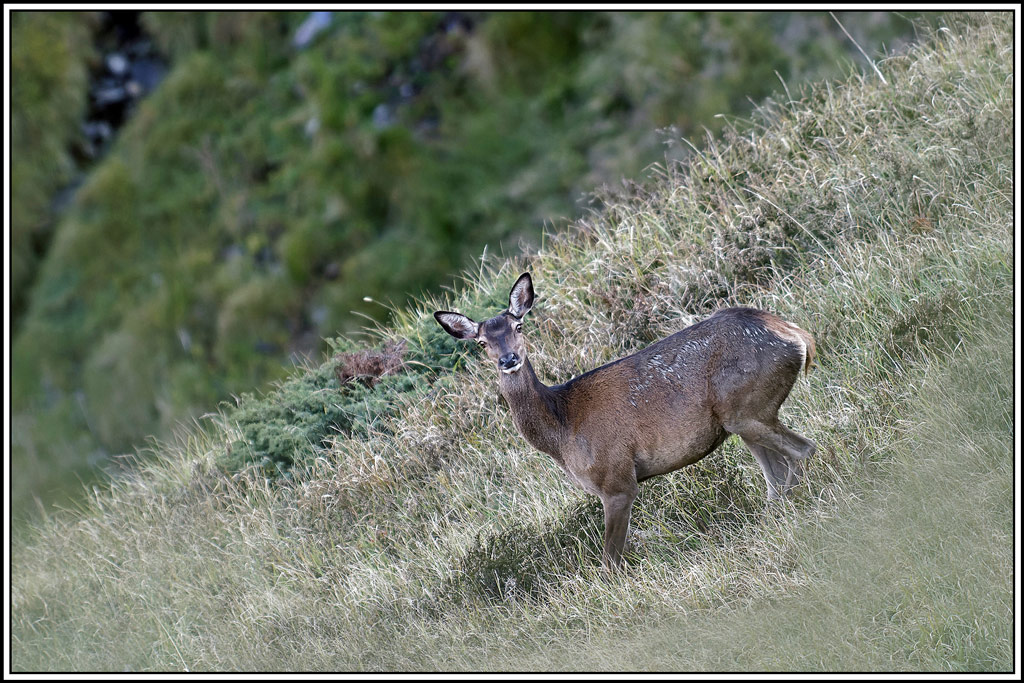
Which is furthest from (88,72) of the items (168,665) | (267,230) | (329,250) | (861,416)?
(861,416)

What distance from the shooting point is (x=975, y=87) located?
8758mm

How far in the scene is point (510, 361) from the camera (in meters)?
5.56

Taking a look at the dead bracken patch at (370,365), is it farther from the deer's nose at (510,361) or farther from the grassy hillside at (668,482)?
the deer's nose at (510,361)

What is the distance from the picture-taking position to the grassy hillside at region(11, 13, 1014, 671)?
17.1 ft

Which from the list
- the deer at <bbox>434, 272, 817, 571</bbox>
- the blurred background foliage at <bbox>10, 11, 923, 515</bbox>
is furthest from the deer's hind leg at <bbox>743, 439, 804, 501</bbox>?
the blurred background foliage at <bbox>10, 11, 923, 515</bbox>

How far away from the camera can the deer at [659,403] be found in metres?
5.67

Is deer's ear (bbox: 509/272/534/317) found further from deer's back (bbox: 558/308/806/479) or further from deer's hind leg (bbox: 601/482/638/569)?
deer's hind leg (bbox: 601/482/638/569)

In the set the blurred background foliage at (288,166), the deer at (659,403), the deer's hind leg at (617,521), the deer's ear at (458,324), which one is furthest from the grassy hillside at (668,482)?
the blurred background foliage at (288,166)

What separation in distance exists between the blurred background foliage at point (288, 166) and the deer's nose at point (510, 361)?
331 inches

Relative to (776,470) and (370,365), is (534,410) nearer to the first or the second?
(776,470)

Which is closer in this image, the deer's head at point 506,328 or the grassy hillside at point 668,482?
the grassy hillside at point 668,482

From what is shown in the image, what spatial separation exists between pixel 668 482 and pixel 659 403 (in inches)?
35.9

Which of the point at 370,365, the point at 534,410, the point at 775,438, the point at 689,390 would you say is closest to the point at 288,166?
the point at 370,365

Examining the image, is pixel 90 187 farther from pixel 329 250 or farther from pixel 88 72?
pixel 329 250
